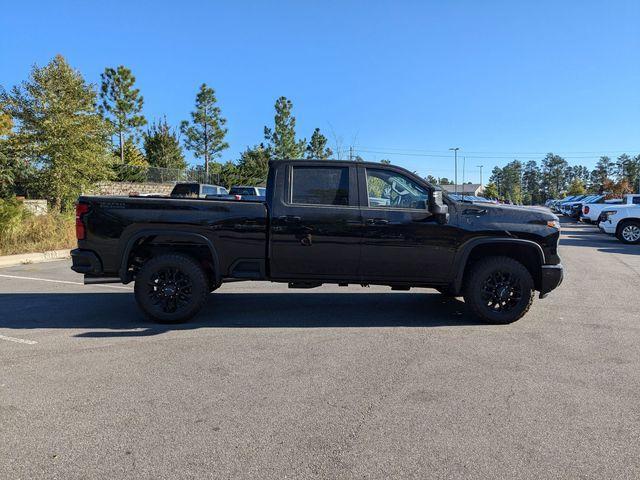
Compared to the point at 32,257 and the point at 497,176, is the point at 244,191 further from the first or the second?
the point at 497,176

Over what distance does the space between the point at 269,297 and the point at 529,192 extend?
151 metres

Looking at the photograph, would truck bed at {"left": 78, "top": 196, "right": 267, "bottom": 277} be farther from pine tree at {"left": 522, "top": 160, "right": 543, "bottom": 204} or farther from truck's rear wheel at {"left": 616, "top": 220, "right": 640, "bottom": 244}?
pine tree at {"left": 522, "top": 160, "right": 543, "bottom": 204}

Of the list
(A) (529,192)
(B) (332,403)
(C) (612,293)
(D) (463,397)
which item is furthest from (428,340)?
(A) (529,192)

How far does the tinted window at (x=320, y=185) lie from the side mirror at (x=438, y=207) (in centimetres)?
100

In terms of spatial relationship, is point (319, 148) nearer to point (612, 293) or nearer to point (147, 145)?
point (147, 145)

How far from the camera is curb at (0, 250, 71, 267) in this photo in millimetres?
10906

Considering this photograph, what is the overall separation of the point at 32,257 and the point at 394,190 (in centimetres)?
943

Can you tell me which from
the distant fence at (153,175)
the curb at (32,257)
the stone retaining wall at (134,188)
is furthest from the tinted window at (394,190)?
the distant fence at (153,175)

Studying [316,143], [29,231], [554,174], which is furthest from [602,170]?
[29,231]

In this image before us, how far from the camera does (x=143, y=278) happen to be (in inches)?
231

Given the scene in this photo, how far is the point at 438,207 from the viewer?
573 centimetres

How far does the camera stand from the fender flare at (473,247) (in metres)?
5.93

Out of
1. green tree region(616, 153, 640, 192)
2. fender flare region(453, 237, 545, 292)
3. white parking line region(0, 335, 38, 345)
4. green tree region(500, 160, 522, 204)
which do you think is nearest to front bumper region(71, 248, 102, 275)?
white parking line region(0, 335, 38, 345)

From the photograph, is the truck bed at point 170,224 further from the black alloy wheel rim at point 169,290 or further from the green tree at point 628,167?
the green tree at point 628,167
